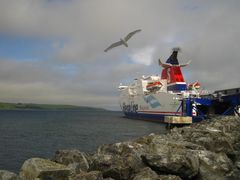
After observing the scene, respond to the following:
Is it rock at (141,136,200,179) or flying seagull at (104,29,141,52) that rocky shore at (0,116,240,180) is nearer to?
rock at (141,136,200,179)

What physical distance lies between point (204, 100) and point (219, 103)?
2499mm

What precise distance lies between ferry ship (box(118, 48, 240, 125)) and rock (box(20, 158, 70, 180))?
3021cm

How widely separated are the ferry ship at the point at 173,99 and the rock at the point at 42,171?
30206 mm

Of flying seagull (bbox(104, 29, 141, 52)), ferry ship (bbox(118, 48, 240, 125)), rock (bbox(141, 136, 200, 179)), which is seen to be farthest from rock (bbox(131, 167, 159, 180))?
ferry ship (bbox(118, 48, 240, 125))

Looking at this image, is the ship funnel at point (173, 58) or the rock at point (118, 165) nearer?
the rock at point (118, 165)

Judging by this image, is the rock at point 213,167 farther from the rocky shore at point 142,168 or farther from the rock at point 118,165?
the rock at point 118,165

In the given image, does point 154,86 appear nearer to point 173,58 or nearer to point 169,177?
point 173,58

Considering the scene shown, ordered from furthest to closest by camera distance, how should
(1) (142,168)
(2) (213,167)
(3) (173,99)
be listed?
(3) (173,99), (2) (213,167), (1) (142,168)

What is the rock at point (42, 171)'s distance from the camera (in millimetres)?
10062

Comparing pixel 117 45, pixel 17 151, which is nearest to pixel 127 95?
pixel 17 151

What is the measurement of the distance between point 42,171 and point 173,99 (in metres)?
45.5

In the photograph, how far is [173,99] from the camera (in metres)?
54.2

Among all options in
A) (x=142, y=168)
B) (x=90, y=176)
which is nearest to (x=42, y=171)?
(x=90, y=176)

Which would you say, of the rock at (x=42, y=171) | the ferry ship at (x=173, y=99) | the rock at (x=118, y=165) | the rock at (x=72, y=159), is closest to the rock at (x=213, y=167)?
the rock at (x=118, y=165)
